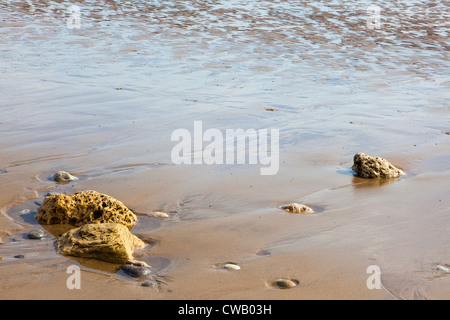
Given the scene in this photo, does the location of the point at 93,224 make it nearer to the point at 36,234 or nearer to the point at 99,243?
the point at 99,243

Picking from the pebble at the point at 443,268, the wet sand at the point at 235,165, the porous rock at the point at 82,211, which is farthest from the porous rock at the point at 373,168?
the porous rock at the point at 82,211

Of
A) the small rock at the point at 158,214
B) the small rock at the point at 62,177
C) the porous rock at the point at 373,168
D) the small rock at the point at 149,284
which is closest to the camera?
the small rock at the point at 149,284

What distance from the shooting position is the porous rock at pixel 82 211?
4.48 metres

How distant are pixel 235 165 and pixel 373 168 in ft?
4.46

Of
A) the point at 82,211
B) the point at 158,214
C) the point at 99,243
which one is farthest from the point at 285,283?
the point at 82,211

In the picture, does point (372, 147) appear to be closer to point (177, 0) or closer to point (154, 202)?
point (154, 202)

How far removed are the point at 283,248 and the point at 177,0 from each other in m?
14.4

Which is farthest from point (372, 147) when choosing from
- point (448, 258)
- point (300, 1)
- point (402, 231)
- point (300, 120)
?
point (300, 1)

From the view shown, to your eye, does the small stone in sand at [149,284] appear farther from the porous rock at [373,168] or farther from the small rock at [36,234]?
the porous rock at [373,168]

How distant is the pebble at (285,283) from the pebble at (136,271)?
0.83 m

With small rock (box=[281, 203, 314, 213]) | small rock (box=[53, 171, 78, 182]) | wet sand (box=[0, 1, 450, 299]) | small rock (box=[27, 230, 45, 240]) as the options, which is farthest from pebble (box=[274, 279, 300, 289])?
small rock (box=[53, 171, 78, 182])

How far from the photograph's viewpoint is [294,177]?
563 centimetres

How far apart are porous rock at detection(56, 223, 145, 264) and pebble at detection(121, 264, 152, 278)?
12 centimetres

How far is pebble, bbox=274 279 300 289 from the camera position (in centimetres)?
372
